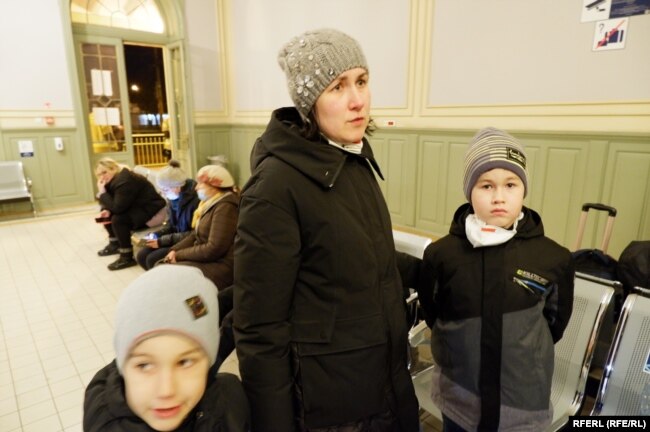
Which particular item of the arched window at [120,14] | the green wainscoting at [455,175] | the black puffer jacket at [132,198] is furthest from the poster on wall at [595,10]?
the arched window at [120,14]

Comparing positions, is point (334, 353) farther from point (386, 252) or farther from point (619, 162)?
point (619, 162)

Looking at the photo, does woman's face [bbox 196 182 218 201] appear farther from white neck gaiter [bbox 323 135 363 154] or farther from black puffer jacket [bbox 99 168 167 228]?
white neck gaiter [bbox 323 135 363 154]

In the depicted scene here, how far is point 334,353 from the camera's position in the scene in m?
0.88

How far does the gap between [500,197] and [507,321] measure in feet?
1.06

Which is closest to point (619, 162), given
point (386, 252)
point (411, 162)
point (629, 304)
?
point (411, 162)

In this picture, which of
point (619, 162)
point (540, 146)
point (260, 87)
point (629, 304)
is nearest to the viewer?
point (629, 304)

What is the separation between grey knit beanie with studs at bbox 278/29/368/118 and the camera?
915 millimetres

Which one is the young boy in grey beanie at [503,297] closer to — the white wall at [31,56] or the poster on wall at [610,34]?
the poster on wall at [610,34]

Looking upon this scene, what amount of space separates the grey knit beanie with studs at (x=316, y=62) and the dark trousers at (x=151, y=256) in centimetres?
253

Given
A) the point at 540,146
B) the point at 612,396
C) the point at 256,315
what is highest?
the point at 540,146

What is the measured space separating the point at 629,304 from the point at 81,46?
279 inches

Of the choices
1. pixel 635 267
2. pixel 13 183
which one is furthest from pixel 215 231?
pixel 13 183

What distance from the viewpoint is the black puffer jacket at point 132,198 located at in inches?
150

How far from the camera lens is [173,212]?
3.32m
